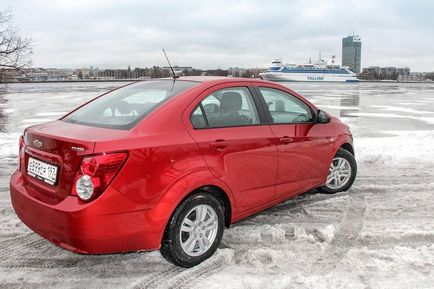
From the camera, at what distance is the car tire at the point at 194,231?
3.49 metres

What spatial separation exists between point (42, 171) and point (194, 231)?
1337mm

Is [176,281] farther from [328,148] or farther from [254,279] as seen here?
[328,148]

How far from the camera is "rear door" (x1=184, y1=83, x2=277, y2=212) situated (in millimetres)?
3742

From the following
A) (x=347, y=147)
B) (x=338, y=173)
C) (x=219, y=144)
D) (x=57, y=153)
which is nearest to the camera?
(x=57, y=153)

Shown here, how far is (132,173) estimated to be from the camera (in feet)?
10.4

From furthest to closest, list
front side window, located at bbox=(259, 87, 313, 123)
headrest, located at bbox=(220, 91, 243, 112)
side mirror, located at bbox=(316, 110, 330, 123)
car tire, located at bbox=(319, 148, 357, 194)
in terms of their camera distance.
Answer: car tire, located at bbox=(319, 148, 357, 194), side mirror, located at bbox=(316, 110, 330, 123), front side window, located at bbox=(259, 87, 313, 123), headrest, located at bbox=(220, 91, 243, 112)

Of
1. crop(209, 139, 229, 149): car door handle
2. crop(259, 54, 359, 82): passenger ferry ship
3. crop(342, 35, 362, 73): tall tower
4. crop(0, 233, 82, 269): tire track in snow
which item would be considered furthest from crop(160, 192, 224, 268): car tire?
crop(342, 35, 362, 73): tall tower

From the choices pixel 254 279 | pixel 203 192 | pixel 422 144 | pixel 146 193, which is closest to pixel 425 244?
pixel 254 279

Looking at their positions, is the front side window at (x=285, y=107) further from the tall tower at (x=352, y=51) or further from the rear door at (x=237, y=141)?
the tall tower at (x=352, y=51)

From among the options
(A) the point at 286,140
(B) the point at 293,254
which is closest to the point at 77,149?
(B) the point at 293,254

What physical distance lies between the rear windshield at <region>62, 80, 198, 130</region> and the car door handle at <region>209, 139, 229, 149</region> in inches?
22.3

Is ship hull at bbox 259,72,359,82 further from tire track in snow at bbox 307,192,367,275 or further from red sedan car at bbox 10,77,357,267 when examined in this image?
red sedan car at bbox 10,77,357,267

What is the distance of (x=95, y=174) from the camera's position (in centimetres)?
307

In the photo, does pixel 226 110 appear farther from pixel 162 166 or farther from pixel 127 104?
pixel 162 166
